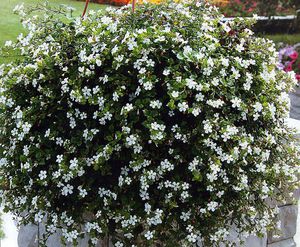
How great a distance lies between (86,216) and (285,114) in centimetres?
87

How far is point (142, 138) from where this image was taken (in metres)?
1.76

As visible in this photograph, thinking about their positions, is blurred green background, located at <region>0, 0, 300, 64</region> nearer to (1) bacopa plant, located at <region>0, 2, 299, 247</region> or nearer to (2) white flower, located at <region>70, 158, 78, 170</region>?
(1) bacopa plant, located at <region>0, 2, 299, 247</region>

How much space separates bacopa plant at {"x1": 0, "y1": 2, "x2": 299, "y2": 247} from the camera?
1.77 meters

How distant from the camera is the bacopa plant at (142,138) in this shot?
5.82 ft

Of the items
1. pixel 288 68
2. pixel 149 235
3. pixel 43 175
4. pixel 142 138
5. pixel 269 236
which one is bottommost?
pixel 288 68

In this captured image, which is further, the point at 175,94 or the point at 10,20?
the point at 10,20

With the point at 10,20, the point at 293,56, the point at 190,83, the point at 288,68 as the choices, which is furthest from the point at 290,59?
the point at 10,20

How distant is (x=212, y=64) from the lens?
1.84 meters

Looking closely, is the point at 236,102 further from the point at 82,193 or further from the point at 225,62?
the point at 82,193

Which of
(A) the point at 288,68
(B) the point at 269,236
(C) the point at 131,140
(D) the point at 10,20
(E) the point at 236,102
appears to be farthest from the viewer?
(D) the point at 10,20

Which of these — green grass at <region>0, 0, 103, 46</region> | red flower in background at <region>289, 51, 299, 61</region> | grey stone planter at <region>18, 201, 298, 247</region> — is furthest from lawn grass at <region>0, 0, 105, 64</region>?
grey stone planter at <region>18, 201, 298, 247</region>

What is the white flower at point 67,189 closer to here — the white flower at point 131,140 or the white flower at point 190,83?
the white flower at point 131,140

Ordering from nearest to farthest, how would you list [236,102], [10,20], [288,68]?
[236,102]
[288,68]
[10,20]

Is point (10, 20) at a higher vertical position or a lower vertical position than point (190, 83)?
lower
